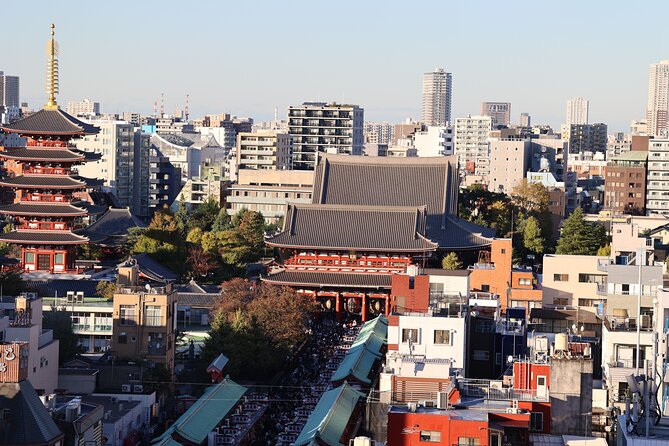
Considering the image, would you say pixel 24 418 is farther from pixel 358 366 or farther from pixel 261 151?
pixel 261 151

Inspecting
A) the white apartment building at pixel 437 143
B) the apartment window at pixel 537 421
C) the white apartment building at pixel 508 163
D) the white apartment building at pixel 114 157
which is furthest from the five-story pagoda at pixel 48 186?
the white apartment building at pixel 437 143

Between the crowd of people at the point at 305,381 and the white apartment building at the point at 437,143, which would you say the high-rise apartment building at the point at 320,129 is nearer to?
the white apartment building at the point at 437,143

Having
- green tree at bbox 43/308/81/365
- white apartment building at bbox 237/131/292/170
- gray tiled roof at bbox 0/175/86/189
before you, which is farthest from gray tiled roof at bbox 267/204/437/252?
white apartment building at bbox 237/131/292/170

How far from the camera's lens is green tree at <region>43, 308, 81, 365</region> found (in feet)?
154

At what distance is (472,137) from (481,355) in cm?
13051

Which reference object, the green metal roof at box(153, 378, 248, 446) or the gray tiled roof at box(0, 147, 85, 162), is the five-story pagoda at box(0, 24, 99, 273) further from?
the green metal roof at box(153, 378, 248, 446)

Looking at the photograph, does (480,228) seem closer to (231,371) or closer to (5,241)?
(5,241)

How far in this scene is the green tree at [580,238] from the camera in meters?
78.6

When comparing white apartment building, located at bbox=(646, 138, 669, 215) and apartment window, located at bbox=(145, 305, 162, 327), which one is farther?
white apartment building, located at bbox=(646, 138, 669, 215)

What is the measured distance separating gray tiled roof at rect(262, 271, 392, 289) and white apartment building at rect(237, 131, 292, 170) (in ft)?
159

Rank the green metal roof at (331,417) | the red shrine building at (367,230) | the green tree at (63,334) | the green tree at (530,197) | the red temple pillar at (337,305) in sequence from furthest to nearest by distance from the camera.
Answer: the green tree at (530,197), the red shrine building at (367,230), the red temple pillar at (337,305), the green tree at (63,334), the green metal roof at (331,417)

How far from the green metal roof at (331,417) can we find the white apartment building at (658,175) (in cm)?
7706

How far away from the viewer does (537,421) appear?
29.0 meters

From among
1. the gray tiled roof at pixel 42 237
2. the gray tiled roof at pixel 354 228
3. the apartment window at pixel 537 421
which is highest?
the gray tiled roof at pixel 354 228
